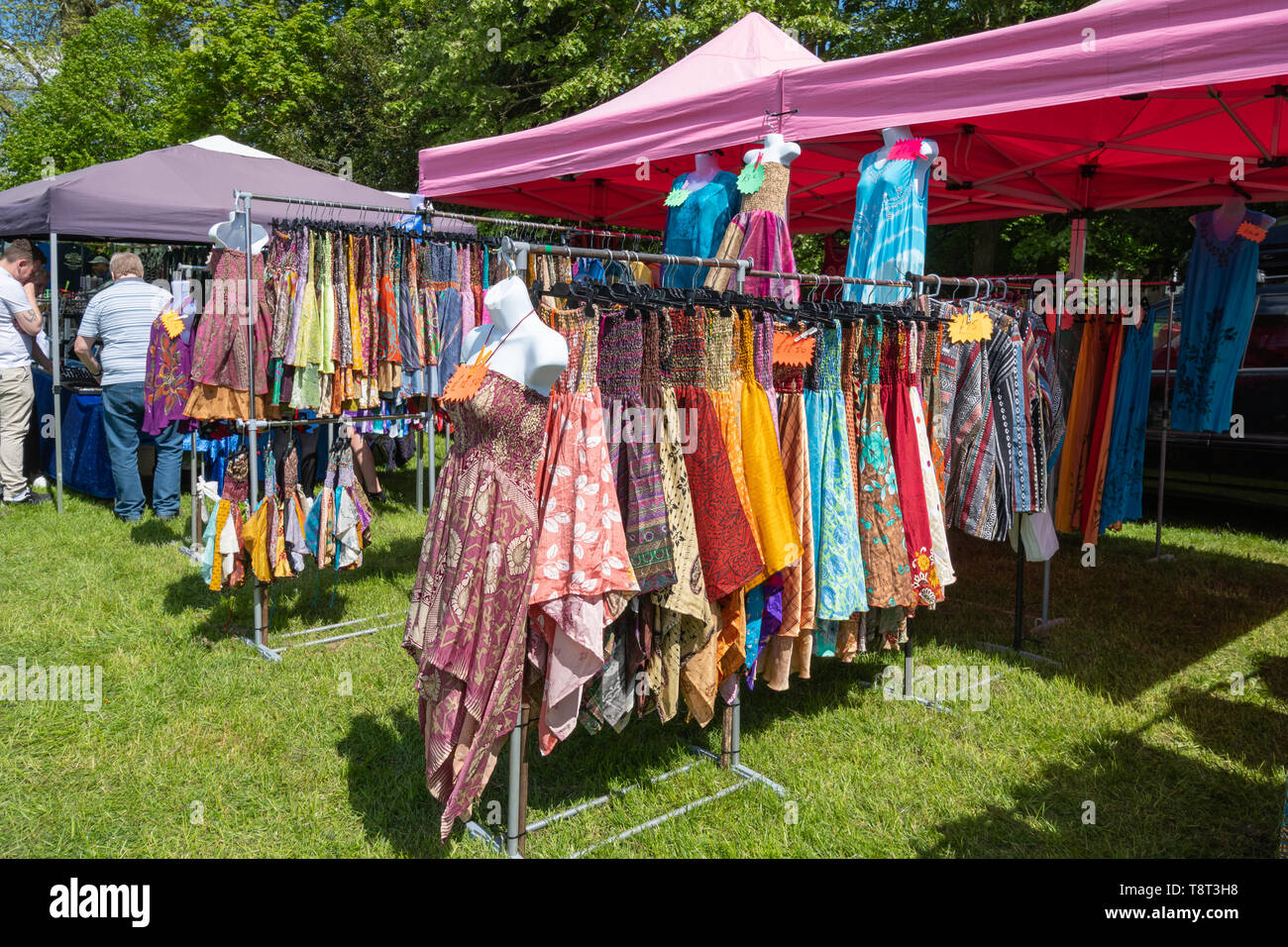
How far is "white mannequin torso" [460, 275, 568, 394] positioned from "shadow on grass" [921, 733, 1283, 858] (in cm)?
187

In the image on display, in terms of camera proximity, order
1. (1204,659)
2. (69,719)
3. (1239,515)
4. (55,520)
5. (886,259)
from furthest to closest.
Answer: (1239,515) < (55,520) < (1204,659) < (886,259) < (69,719)

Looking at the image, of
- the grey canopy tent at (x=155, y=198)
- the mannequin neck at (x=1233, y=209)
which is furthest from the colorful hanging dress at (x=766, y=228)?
the grey canopy tent at (x=155, y=198)

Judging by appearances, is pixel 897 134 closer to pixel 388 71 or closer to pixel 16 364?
pixel 16 364

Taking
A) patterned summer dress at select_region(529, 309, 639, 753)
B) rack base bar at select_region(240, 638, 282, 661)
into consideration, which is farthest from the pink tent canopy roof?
rack base bar at select_region(240, 638, 282, 661)

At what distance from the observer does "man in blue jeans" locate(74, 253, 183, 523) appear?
660 centimetres

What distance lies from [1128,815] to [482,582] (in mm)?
2318

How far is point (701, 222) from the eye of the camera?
438cm

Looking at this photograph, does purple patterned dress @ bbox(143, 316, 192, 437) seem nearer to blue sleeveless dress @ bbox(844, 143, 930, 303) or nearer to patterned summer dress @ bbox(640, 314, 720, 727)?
patterned summer dress @ bbox(640, 314, 720, 727)

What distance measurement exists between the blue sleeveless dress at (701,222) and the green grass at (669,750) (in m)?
1.99

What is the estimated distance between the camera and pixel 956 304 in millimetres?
3648

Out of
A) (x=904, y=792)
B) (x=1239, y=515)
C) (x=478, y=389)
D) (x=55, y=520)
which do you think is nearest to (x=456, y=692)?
(x=478, y=389)

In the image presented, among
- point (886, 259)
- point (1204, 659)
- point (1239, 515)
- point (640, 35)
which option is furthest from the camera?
point (640, 35)
